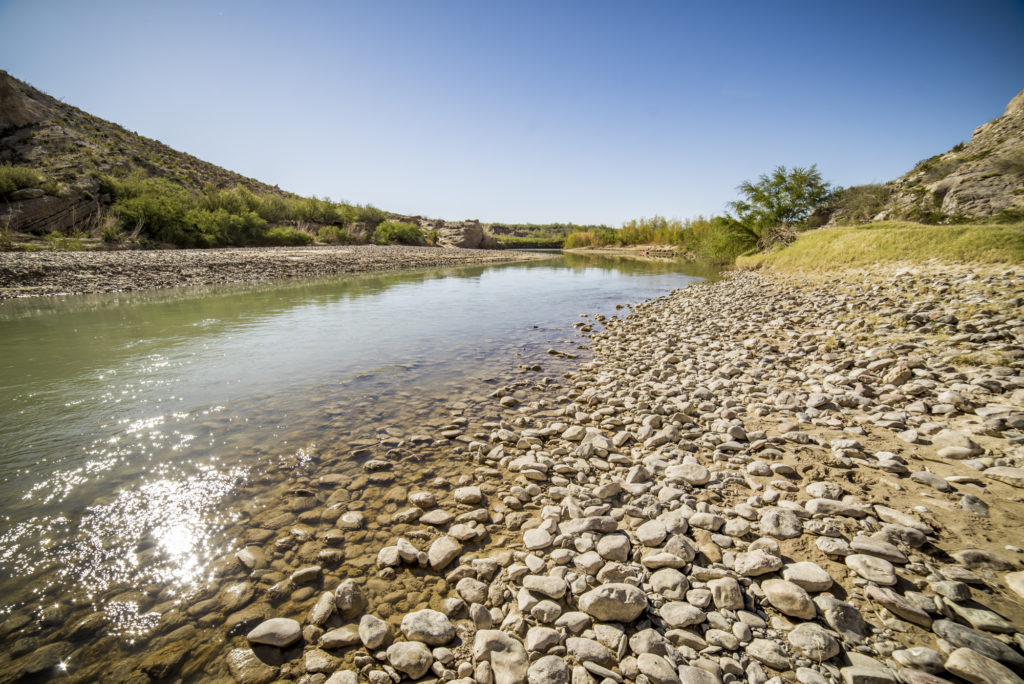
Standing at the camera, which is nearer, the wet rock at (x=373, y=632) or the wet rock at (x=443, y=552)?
the wet rock at (x=373, y=632)

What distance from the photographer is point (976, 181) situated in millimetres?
23375

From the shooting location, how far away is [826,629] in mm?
1989

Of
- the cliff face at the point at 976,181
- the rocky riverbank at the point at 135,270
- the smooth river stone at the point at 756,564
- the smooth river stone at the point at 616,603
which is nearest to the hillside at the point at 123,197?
the rocky riverbank at the point at 135,270

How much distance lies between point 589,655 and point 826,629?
127 centimetres

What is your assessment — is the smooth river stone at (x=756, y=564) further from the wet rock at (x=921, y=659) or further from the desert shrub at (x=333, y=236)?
the desert shrub at (x=333, y=236)

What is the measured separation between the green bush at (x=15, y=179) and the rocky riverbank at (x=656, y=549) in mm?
48746

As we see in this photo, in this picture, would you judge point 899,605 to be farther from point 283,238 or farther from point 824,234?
point 283,238

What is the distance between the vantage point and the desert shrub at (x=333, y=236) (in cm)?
5425

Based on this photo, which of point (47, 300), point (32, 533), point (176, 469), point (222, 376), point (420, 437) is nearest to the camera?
point (32, 533)

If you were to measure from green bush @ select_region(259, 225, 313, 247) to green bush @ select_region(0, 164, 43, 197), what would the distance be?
16.8 meters

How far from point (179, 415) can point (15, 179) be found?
47.4m

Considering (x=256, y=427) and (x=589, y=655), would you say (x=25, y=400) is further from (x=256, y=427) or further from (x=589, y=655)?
(x=589, y=655)

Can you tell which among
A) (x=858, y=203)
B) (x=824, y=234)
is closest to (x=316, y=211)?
(x=824, y=234)

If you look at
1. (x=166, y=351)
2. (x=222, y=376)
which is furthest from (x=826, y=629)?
(x=166, y=351)
